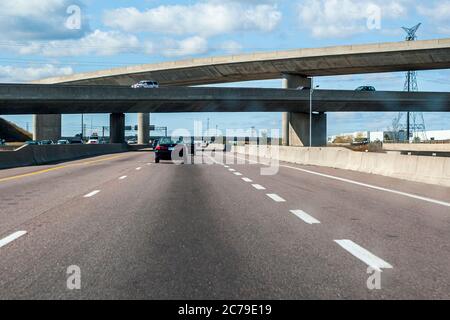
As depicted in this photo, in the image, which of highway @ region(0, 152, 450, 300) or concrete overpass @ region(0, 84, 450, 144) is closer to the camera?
highway @ region(0, 152, 450, 300)

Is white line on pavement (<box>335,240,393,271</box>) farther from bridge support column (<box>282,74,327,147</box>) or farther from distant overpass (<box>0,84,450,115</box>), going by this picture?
bridge support column (<box>282,74,327,147</box>)

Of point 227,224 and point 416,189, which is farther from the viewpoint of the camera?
point 416,189

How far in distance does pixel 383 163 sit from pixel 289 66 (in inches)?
2538

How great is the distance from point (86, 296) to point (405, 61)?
80.7 m

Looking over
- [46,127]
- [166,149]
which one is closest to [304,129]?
[46,127]

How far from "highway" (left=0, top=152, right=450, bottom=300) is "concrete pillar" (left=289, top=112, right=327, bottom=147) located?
2554 inches

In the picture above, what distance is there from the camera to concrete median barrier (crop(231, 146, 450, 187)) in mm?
19125

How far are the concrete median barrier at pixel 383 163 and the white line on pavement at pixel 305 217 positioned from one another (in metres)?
8.54

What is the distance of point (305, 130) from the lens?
79625mm

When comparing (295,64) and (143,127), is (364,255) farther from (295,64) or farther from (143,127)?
(143,127)

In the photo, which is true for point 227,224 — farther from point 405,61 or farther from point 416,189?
point 405,61

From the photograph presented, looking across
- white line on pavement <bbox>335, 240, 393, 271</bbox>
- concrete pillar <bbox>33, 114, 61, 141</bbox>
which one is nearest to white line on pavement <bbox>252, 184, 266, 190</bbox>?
white line on pavement <bbox>335, 240, 393, 271</bbox>
